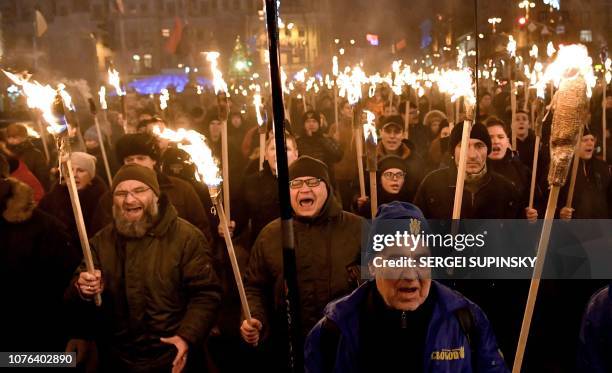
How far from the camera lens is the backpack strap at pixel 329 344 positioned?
2.60 meters

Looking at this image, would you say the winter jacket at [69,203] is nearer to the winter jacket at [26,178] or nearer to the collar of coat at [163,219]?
the winter jacket at [26,178]

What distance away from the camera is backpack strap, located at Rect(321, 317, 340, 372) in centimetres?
260

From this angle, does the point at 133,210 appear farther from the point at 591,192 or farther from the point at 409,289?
the point at 591,192

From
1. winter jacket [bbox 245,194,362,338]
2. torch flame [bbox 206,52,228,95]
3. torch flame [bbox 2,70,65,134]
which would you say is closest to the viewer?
torch flame [bbox 2,70,65,134]

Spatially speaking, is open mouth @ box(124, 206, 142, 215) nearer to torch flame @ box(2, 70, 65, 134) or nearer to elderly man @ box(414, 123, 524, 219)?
torch flame @ box(2, 70, 65, 134)

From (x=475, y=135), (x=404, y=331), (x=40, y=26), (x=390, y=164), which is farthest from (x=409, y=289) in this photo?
(x=40, y=26)

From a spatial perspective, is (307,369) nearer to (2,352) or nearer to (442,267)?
(442,267)

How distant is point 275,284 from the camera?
3.99m

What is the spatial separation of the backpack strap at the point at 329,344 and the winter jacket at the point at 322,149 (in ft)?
16.9

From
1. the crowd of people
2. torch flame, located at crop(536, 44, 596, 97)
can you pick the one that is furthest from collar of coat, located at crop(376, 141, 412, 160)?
torch flame, located at crop(536, 44, 596, 97)

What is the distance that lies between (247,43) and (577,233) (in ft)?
210

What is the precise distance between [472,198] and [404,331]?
7.49ft

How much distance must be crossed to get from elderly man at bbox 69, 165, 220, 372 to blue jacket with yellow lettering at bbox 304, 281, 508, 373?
135 centimetres

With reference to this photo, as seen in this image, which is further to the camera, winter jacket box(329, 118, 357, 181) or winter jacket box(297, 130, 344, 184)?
winter jacket box(329, 118, 357, 181)
